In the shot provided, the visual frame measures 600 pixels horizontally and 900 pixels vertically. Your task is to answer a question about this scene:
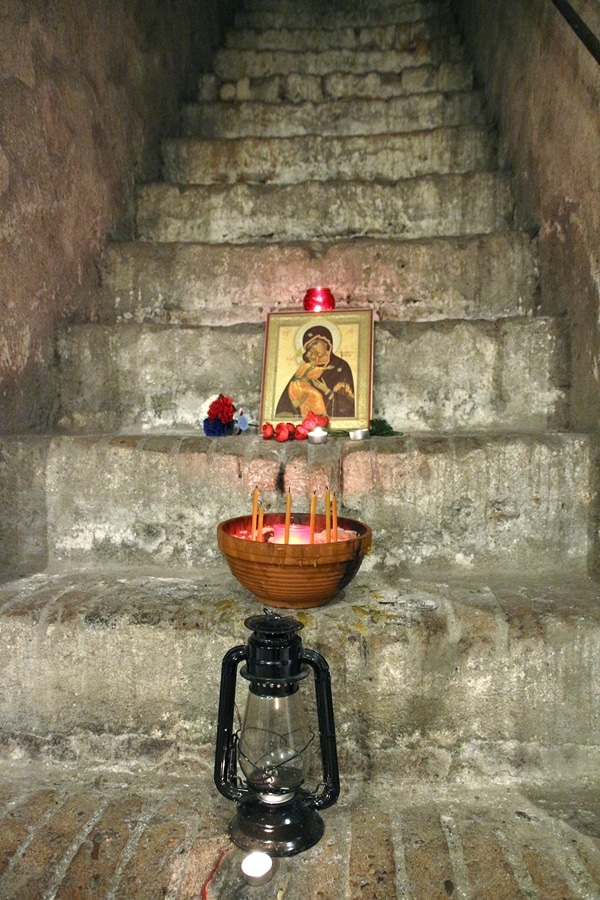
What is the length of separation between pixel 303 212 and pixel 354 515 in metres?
1.73

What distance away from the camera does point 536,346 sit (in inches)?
97.9

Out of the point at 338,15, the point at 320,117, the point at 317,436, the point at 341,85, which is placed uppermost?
the point at 338,15

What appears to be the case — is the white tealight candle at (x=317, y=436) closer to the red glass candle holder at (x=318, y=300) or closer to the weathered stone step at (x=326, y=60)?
the red glass candle holder at (x=318, y=300)

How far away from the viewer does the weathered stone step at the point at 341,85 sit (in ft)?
13.6

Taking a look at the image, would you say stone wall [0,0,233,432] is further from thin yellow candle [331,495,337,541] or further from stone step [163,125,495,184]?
thin yellow candle [331,495,337,541]

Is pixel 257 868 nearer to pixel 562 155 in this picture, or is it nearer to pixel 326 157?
pixel 562 155

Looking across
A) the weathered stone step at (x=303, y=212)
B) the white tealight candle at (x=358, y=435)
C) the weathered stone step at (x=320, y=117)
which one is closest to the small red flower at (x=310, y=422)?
the white tealight candle at (x=358, y=435)

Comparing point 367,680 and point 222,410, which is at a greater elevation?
point 222,410

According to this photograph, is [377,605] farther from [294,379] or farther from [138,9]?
[138,9]

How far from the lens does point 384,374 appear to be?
262cm

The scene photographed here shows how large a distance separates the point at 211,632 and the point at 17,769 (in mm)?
650

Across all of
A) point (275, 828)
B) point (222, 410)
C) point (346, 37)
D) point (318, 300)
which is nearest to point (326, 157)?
point (318, 300)

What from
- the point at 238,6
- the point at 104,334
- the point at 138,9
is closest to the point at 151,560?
the point at 104,334

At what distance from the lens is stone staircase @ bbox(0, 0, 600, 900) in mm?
1723
